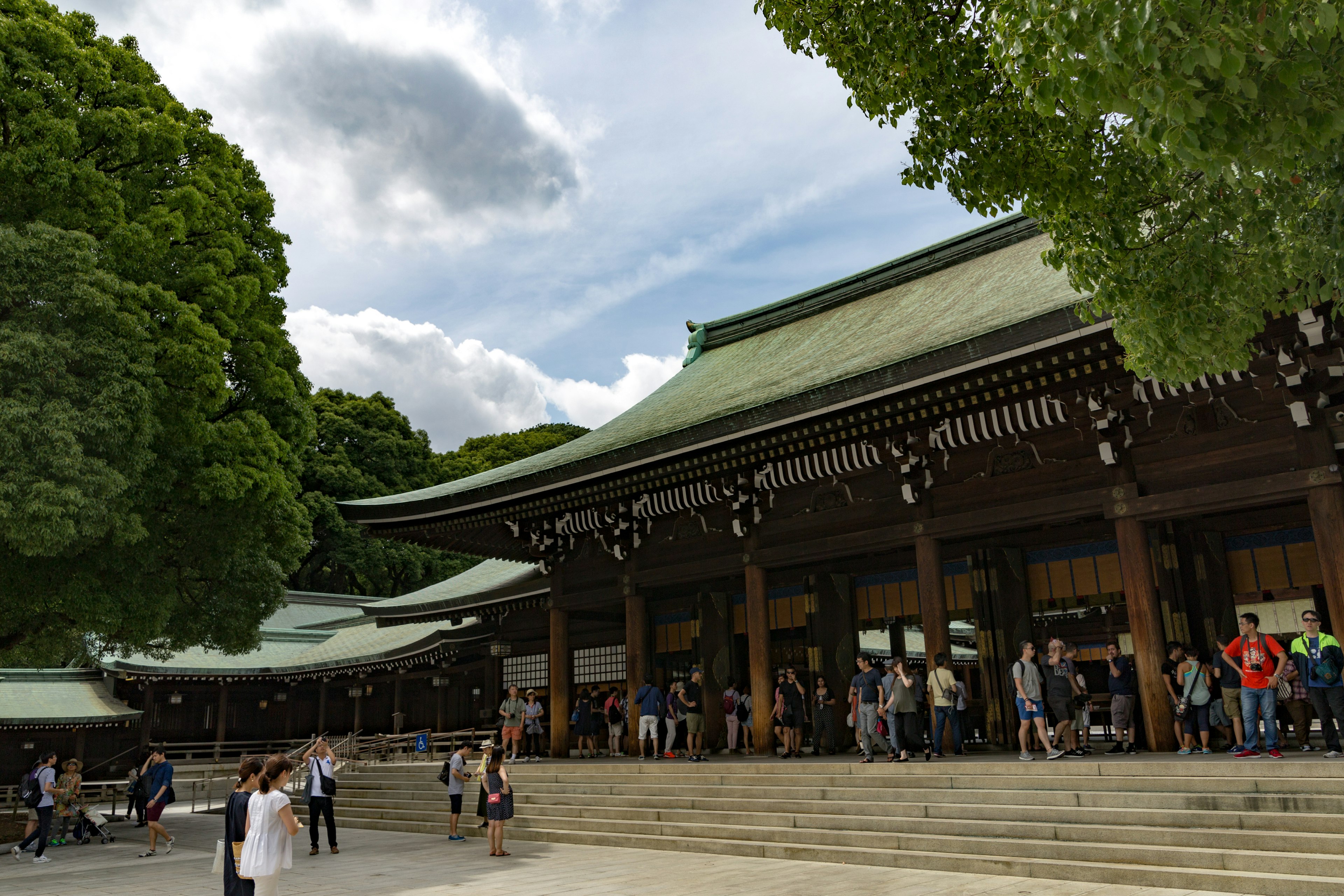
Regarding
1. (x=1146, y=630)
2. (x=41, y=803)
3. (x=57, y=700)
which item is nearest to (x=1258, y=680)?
(x=1146, y=630)

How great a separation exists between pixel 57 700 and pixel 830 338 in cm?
2588

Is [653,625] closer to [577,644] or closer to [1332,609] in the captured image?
[577,644]

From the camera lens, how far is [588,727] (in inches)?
705

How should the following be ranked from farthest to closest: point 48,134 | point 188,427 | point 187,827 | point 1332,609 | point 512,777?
point 187,827
point 512,777
point 188,427
point 48,134
point 1332,609

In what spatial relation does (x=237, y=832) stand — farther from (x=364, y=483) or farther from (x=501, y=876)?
(x=364, y=483)

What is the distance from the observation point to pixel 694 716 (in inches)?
578

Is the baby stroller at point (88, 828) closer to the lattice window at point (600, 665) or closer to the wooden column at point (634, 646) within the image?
the lattice window at point (600, 665)

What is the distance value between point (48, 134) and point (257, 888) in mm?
11303

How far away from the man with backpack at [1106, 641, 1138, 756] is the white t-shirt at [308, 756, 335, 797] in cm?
1042

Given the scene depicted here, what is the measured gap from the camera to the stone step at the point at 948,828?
7461 mm

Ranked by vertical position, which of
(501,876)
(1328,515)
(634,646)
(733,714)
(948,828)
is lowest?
(501,876)

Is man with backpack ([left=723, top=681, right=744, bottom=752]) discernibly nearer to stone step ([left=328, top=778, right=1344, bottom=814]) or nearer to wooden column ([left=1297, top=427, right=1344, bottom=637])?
stone step ([left=328, top=778, right=1344, bottom=814])

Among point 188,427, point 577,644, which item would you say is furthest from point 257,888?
point 577,644

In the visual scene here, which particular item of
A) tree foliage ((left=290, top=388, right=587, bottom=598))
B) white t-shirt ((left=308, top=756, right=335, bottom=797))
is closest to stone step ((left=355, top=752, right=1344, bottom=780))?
white t-shirt ((left=308, top=756, right=335, bottom=797))
